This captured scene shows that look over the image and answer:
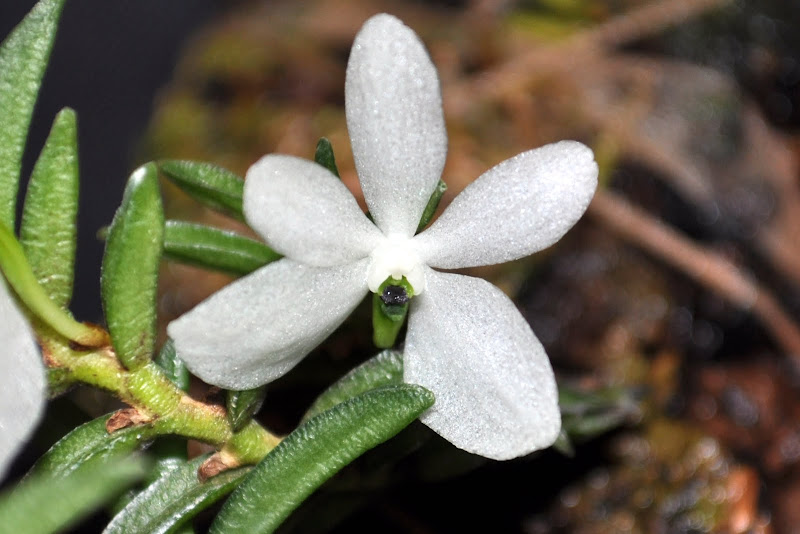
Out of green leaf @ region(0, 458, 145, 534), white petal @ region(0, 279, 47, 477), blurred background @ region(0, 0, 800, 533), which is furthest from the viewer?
blurred background @ region(0, 0, 800, 533)

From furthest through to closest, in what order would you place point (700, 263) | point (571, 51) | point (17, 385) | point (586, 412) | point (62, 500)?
point (571, 51)
point (700, 263)
point (586, 412)
point (17, 385)
point (62, 500)

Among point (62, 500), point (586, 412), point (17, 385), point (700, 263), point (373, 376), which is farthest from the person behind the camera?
→ point (700, 263)

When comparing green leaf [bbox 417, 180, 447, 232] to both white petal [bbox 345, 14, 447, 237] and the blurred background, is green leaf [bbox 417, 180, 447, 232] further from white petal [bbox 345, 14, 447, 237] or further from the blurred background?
the blurred background

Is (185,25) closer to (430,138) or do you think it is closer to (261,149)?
(261,149)

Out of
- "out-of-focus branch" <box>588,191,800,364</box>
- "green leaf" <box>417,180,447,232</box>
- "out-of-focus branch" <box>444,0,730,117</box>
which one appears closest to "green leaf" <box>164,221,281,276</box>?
"green leaf" <box>417,180,447,232</box>

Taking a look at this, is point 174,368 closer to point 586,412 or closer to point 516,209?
point 516,209

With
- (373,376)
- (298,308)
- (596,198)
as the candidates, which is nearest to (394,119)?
(298,308)
